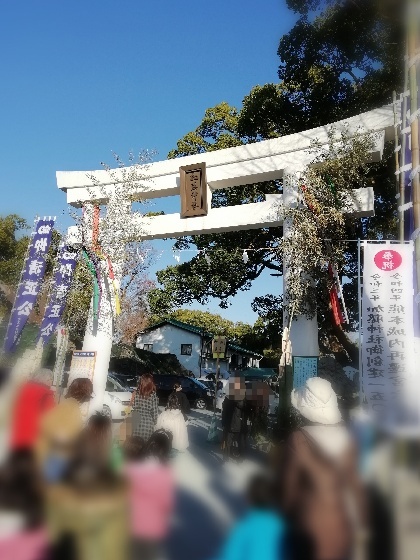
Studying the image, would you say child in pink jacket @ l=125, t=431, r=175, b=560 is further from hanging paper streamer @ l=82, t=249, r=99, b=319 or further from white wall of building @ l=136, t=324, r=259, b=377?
white wall of building @ l=136, t=324, r=259, b=377

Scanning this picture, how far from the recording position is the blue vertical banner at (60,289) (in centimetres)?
994

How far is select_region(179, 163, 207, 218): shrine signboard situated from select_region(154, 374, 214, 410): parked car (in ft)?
27.1

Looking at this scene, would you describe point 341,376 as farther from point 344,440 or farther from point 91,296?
point 344,440

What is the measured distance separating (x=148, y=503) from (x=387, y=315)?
4924mm

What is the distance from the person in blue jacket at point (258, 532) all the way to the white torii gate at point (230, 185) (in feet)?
23.4

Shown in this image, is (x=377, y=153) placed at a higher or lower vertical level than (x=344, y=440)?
higher

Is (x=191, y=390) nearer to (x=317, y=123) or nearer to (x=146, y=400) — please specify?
(x=317, y=123)

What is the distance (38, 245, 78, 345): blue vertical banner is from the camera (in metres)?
9.94

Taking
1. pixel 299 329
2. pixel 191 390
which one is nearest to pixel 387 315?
pixel 299 329

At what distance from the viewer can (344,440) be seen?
46.4 inches

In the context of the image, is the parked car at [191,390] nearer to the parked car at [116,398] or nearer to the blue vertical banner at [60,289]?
the parked car at [116,398]

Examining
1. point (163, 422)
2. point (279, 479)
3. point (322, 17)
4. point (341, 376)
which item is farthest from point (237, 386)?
point (322, 17)

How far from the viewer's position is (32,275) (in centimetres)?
983

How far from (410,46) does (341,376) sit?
703 cm
